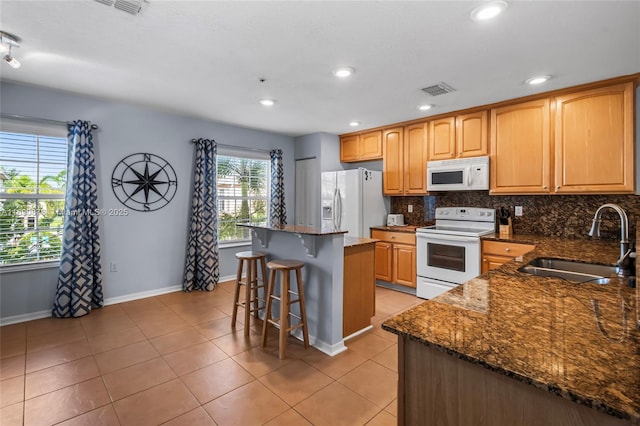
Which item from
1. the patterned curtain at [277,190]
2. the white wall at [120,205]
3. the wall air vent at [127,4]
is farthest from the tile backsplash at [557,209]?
the wall air vent at [127,4]

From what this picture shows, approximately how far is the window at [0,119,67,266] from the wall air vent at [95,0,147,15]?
2308 mm

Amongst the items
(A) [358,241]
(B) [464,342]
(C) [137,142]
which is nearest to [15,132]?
(C) [137,142]

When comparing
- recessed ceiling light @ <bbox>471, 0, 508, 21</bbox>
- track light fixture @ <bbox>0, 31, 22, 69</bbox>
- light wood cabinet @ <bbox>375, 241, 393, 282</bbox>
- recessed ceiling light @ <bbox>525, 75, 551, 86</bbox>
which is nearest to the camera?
recessed ceiling light @ <bbox>471, 0, 508, 21</bbox>

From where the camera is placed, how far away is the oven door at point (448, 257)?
3520 mm

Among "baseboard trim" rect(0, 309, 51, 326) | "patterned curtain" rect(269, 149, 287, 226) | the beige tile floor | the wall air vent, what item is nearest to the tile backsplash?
the beige tile floor

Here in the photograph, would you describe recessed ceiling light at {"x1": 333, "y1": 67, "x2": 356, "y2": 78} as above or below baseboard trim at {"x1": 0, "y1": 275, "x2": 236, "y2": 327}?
above

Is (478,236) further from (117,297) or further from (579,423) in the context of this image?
(117,297)

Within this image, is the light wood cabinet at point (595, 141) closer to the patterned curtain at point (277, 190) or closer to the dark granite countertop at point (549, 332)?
the dark granite countertop at point (549, 332)

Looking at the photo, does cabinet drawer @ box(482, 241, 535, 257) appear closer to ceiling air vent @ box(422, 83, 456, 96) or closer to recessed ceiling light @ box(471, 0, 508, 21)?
ceiling air vent @ box(422, 83, 456, 96)

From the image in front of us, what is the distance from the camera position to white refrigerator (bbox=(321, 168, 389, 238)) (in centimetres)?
452

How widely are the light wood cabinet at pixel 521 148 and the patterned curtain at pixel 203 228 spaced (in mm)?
3679

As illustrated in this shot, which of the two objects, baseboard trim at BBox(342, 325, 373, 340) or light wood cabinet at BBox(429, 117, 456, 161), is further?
light wood cabinet at BBox(429, 117, 456, 161)

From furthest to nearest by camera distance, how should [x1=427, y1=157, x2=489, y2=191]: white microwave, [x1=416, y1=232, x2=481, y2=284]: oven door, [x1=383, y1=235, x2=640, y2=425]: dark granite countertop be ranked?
[x1=427, y1=157, x2=489, y2=191]: white microwave, [x1=416, y1=232, x2=481, y2=284]: oven door, [x1=383, y1=235, x2=640, y2=425]: dark granite countertop

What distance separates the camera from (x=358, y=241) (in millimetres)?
3033
